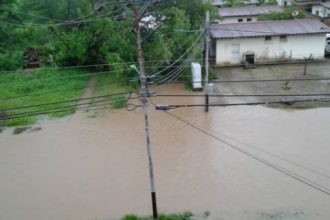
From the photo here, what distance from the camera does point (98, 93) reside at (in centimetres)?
1883

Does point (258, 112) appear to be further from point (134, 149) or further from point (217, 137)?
point (134, 149)

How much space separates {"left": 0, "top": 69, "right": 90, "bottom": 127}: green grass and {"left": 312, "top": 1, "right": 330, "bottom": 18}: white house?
17020 mm

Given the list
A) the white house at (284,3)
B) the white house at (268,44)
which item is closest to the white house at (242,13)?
the white house at (284,3)

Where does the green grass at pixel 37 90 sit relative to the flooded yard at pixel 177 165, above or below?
above

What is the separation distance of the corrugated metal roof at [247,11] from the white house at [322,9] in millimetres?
2953

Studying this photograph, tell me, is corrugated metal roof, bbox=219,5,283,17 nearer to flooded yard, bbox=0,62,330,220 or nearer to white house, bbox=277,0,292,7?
white house, bbox=277,0,292,7

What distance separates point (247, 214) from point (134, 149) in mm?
4847

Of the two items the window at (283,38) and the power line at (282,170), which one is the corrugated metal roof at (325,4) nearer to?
the window at (283,38)

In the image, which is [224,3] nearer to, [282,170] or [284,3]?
[284,3]

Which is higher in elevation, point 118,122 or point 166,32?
point 166,32

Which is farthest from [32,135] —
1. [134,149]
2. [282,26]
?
[282,26]

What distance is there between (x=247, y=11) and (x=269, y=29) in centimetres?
652

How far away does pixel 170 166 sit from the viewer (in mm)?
12492

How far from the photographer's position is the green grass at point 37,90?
17095mm
